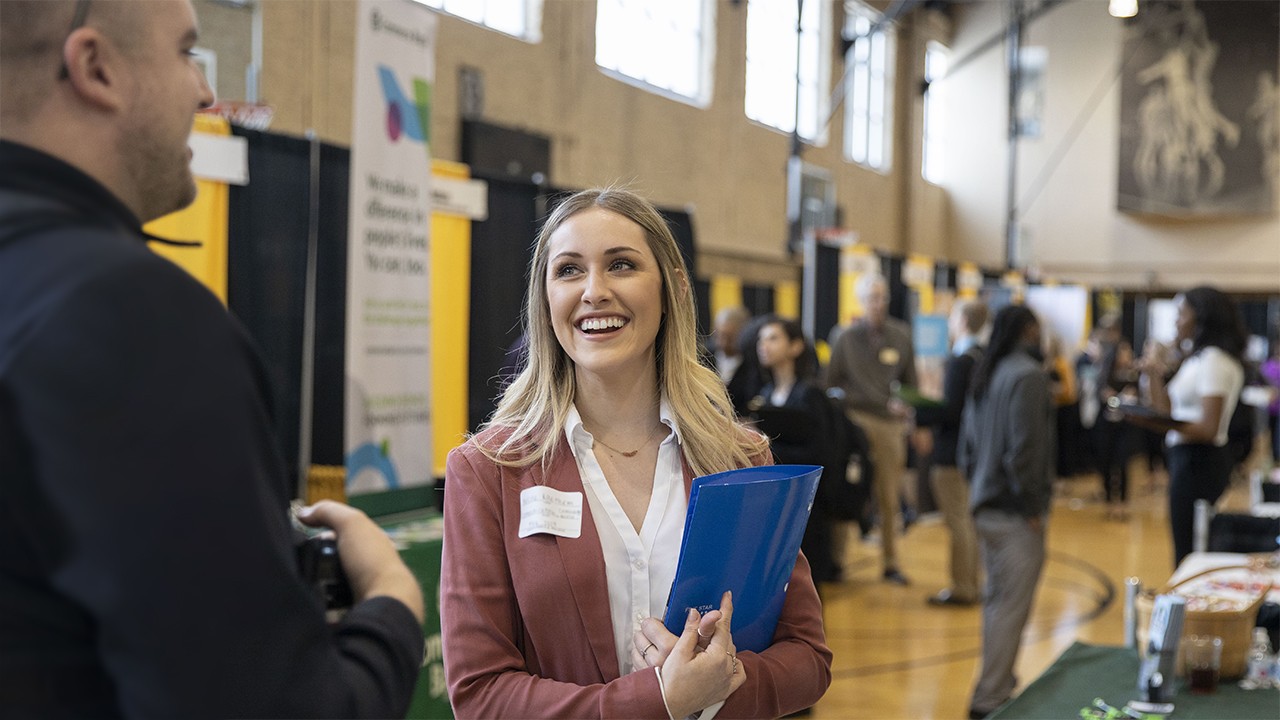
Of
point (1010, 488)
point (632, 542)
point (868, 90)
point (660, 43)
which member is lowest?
point (1010, 488)

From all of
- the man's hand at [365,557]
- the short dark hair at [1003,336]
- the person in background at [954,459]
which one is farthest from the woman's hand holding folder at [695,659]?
the person in background at [954,459]

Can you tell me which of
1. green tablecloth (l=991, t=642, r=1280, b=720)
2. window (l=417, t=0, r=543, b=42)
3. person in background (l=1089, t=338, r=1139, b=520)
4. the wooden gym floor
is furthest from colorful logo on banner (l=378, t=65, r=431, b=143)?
person in background (l=1089, t=338, r=1139, b=520)

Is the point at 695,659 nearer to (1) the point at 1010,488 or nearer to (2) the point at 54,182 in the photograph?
(2) the point at 54,182

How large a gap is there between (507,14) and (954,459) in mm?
5203

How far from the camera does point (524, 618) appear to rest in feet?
5.30

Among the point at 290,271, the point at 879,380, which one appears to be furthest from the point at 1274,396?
the point at 290,271

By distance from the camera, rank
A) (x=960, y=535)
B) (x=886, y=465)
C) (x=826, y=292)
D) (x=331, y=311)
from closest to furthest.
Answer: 1. (x=331, y=311)
2. (x=960, y=535)
3. (x=886, y=465)
4. (x=826, y=292)

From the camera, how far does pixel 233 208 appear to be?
535 cm

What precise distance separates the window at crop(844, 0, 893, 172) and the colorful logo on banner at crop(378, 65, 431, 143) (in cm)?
1136

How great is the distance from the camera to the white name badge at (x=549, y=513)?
1.61 m

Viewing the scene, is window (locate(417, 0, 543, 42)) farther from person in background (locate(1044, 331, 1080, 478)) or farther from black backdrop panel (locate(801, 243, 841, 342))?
person in background (locate(1044, 331, 1080, 478))

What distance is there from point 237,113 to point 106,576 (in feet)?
19.9

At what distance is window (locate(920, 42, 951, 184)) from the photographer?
19.2m

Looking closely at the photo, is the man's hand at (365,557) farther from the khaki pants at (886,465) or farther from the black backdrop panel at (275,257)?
the khaki pants at (886,465)
